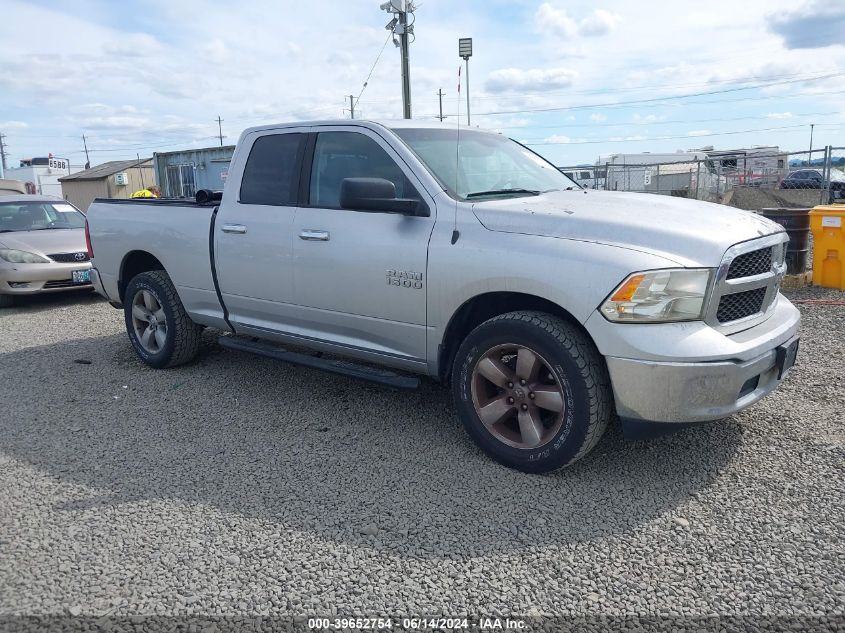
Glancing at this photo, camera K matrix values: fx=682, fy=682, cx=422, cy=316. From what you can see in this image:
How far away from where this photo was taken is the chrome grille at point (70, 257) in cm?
953

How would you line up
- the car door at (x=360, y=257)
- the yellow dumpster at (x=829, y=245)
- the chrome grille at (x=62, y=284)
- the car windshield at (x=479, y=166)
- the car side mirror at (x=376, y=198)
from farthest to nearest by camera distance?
1. the chrome grille at (x=62, y=284)
2. the yellow dumpster at (x=829, y=245)
3. the car windshield at (x=479, y=166)
4. the car door at (x=360, y=257)
5. the car side mirror at (x=376, y=198)

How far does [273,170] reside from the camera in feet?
16.1

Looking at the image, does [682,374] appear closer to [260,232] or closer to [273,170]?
[260,232]

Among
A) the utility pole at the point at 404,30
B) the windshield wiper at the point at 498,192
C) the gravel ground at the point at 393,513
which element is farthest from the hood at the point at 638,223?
the utility pole at the point at 404,30

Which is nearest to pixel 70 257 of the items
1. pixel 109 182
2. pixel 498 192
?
pixel 498 192

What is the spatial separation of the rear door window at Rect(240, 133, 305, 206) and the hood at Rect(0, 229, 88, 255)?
592cm

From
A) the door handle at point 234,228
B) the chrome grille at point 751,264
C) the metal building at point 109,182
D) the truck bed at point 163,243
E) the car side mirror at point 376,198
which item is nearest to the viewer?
the chrome grille at point 751,264

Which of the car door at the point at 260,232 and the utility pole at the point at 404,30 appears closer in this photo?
the car door at the point at 260,232

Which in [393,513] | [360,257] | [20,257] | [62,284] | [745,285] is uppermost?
[360,257]

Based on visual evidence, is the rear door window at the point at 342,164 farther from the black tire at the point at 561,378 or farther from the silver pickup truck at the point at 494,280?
the black tire at the point at 561,378

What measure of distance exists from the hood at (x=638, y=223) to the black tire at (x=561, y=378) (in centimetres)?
48

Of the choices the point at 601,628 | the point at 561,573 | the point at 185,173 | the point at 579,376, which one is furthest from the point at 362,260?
the point at 185,173

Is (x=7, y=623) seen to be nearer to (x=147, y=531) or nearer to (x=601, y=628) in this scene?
(x=147, y=531)

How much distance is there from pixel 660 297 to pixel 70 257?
350 inches
